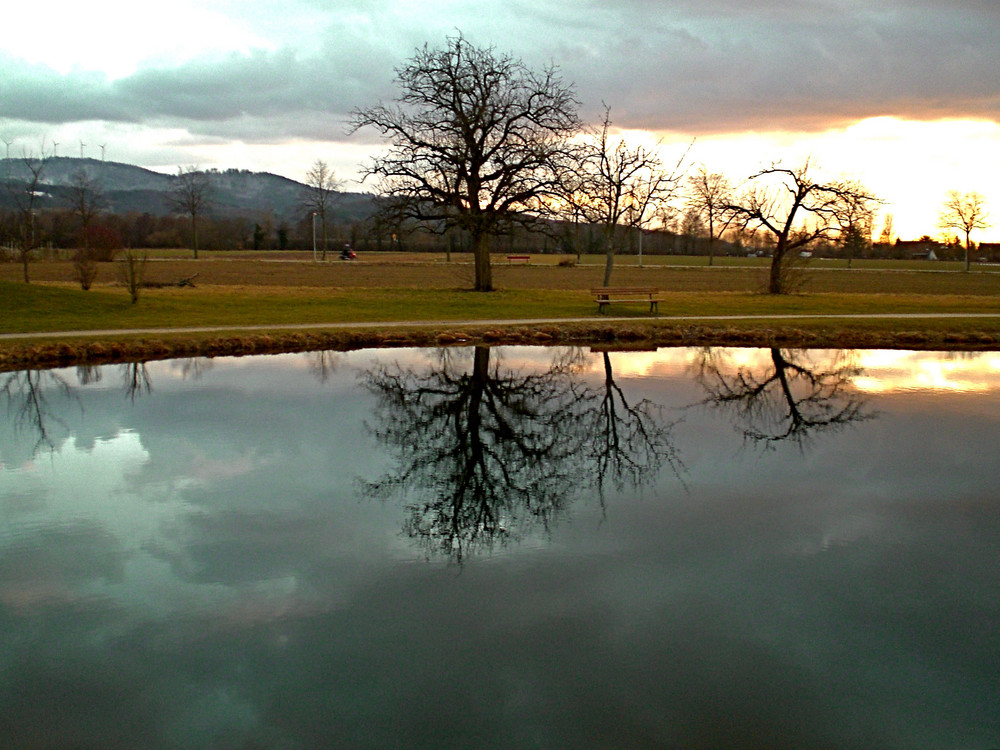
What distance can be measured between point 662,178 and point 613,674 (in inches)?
1431

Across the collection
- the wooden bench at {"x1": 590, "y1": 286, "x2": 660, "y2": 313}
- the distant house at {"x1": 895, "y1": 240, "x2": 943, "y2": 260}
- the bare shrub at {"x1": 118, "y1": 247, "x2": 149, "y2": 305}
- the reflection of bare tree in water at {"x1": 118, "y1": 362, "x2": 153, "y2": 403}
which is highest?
the distant house at {"x1": 895, "y1": 240, "x2": 943, "y2": 260}

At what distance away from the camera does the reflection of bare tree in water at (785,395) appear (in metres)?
14.1

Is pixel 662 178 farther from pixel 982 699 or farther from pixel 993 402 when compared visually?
pixel 982 699

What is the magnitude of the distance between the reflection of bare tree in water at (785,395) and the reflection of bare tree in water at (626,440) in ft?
4.72

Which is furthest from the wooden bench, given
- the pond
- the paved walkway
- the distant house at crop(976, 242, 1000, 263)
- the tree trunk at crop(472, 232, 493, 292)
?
the distant house at crop(976, 242, 1000, 263)

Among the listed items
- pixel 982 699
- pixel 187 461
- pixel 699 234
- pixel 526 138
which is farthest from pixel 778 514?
pixel 699 234

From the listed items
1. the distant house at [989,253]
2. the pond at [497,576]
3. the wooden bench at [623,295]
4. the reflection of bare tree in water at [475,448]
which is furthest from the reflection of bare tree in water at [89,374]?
the distant house at [989,253]

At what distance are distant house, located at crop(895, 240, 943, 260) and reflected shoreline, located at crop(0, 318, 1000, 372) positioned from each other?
116 m

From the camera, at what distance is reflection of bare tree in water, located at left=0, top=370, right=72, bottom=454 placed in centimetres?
1350

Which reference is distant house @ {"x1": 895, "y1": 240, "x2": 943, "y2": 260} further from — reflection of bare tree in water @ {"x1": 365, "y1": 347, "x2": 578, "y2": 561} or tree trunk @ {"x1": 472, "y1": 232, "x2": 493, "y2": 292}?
reflection of bare tree in water @ {"x1": 365, "y1": 347, "x2": 578, "y2": 561}

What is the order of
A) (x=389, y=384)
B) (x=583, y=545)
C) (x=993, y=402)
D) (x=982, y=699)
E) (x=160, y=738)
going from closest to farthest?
(x=160, y=738) < (x=982, y=699) < (x=583, y=545) < (x=993, y=402) < (x=389, y=384)

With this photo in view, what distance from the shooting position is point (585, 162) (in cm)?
3531

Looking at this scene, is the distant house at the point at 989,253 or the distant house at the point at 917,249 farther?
the distant house at the point at 917,249

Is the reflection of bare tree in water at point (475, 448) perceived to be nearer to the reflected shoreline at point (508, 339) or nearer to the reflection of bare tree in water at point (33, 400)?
the reflected shoreline at point (508, 339)
